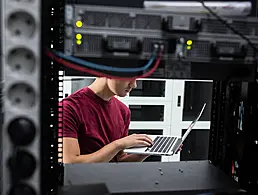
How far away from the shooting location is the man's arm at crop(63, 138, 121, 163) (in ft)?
4.42

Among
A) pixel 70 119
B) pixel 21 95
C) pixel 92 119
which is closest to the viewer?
pixel 21 95

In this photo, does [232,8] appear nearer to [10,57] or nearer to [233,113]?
[233,113]

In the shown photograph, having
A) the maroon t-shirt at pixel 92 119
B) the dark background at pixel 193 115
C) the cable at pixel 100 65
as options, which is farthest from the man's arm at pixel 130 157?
Answer: the dark background at pixel 193 115

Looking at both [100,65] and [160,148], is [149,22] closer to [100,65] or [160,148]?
[100,65]

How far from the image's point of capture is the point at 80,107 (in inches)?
63.1

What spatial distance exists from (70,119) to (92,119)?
167 millimetres

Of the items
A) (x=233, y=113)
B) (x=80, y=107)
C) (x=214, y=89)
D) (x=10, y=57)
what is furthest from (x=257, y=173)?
(x=80, y=107)

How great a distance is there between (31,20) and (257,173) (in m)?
0.65

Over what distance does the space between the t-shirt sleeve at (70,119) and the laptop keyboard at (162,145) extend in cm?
40

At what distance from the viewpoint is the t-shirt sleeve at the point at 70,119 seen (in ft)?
4.65

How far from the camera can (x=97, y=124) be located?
164 centimetres

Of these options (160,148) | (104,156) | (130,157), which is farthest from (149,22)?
(104,156)

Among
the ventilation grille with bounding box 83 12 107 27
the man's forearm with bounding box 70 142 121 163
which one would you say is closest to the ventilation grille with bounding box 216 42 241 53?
the ventilation grille with bounding box 83 12 107 27

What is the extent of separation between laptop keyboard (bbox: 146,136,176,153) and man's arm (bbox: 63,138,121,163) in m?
0.18
